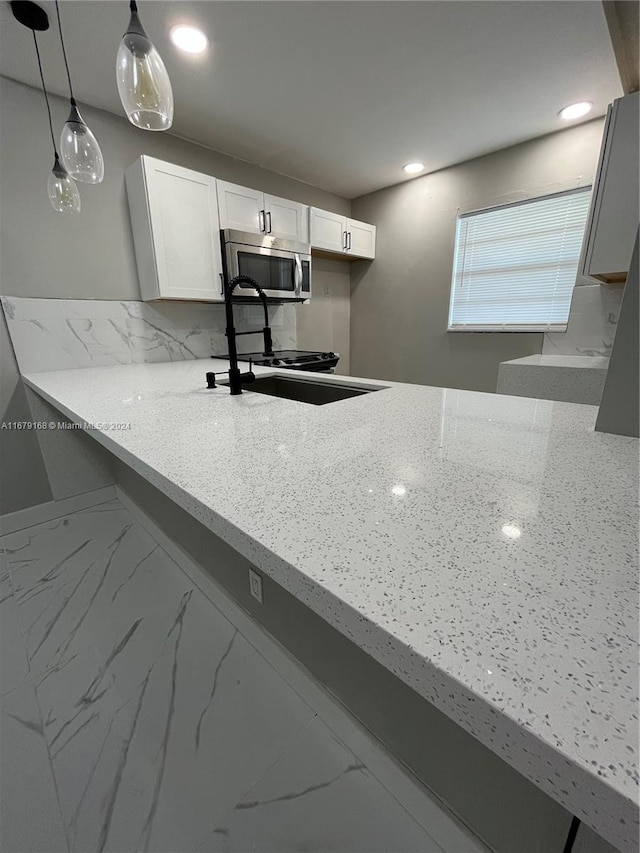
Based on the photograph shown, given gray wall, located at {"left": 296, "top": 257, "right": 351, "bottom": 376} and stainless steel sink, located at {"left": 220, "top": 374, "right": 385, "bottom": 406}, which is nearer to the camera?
stainless steel sink, located at {"left": 220, "top": 374, "right": 385, "bottom": 406}

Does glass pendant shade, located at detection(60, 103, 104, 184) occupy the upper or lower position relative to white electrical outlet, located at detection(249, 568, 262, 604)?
upper

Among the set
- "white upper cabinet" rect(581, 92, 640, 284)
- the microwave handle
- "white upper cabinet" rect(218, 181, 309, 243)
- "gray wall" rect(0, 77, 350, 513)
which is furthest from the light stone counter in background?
"gray wall" rect(0, 77, 350, 513)

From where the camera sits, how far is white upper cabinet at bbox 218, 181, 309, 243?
2488 millimetres

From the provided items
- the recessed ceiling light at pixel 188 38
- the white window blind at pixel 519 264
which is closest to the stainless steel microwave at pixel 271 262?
the recessed ceiling light at pixel 188 38

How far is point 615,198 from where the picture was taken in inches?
74.1

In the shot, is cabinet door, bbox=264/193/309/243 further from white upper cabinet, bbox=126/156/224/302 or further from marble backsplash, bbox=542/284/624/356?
marble backsplash, bbox=542/284/624/356

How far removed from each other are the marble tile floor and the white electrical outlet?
245 mm

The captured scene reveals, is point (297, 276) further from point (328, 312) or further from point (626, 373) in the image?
point (626, 373)

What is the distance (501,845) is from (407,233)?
3867mm

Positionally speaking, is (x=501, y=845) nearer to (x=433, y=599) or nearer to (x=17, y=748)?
(x=433, y=599)

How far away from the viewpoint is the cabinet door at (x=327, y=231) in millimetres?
3082

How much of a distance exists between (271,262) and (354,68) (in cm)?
117

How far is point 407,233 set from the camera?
11.2ft

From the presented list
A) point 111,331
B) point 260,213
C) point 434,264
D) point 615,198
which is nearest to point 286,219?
point 260,213
